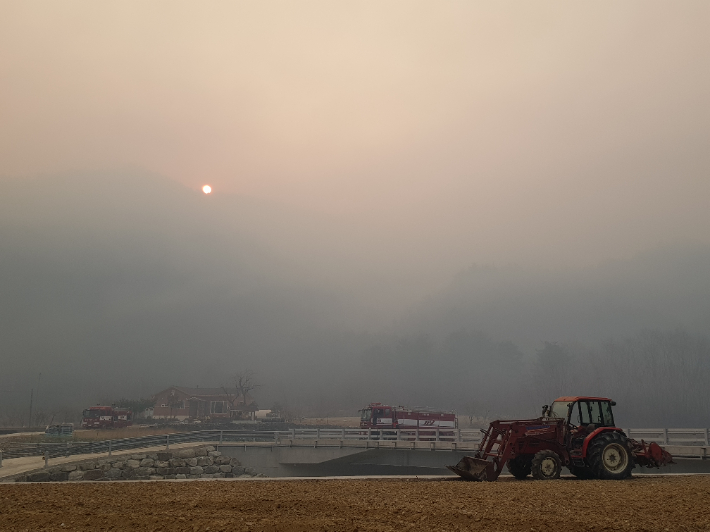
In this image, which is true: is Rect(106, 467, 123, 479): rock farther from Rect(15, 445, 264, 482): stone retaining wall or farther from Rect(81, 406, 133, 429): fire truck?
Rect(81, 406, 133, 429): fire truck

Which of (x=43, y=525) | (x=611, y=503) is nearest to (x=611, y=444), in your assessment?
(x=611, y=503)

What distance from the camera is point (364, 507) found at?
1180cm

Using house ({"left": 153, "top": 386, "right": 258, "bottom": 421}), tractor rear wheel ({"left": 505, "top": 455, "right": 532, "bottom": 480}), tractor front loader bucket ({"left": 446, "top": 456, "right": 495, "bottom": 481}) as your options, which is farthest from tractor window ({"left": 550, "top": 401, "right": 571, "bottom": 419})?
house ({"left": 153, "top": 386, "right": 258, "bottom": 421})

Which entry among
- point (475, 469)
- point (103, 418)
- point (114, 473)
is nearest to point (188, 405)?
point (103, 418)

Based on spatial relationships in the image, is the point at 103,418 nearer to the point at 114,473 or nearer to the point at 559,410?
the point at 114,473

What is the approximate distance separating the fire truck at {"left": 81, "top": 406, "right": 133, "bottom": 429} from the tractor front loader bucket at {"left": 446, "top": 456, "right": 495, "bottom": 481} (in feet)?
190

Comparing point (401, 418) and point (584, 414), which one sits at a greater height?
point (584, 414)

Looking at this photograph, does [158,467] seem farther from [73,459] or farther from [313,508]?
[313,508]

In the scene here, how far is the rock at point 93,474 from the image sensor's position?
31344mm

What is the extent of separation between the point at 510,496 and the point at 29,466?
29.4 m

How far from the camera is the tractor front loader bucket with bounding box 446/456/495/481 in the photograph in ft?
57.9

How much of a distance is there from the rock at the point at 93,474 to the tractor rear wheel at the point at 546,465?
82.8 ft

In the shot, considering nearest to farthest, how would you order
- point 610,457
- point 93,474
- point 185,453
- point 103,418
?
point 610,457 → point 93,474 → point 185,453 → point 103,418

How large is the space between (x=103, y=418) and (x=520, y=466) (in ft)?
199
